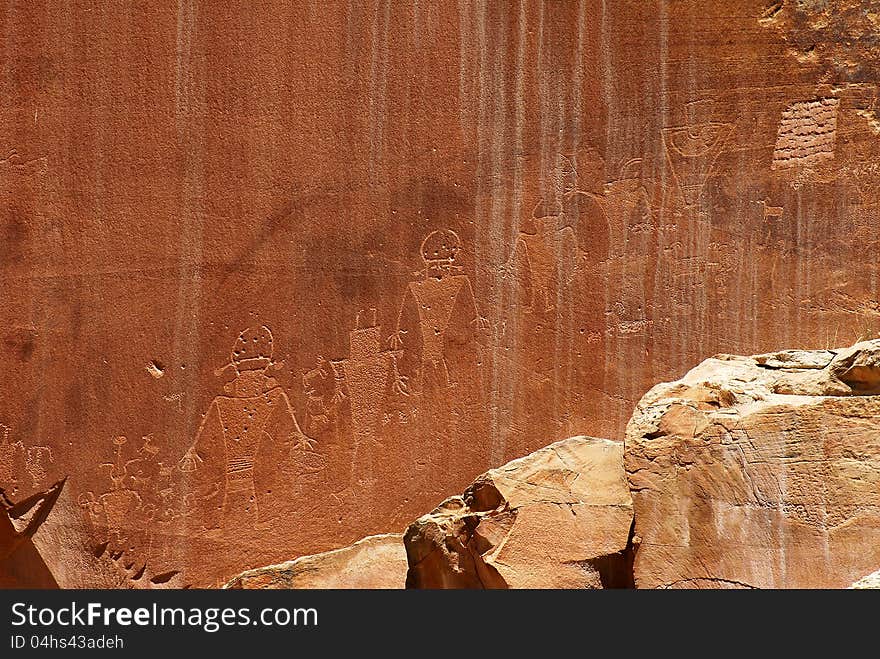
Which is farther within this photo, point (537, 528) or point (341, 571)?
point (341, 571)

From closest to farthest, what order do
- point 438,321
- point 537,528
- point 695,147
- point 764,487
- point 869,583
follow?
point 869,583, point 764,487, point 537,528, point 438,321, point 695,147

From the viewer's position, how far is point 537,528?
5.62 meters

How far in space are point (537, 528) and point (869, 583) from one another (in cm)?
139

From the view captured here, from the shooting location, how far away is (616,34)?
7.40 m

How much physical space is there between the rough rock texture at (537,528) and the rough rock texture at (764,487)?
20cm

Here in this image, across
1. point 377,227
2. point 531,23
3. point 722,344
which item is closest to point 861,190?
point 722,344

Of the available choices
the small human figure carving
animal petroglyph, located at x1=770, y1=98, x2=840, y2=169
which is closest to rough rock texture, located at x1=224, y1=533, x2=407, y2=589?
the small human figure carving

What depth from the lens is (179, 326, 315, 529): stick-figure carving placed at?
7141 mm

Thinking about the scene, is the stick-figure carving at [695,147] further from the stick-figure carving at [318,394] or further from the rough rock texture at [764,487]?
the stick-figure carving at [318,394]

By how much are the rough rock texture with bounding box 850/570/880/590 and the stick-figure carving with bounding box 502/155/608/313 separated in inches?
108

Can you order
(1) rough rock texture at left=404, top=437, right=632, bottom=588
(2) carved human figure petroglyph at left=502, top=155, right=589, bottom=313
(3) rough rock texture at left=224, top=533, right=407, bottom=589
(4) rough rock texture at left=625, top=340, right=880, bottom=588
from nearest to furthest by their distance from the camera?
(4) rough rock texture at left=625, top=340, right=880, bottom=588 < (1) rough rock texture at left=404, top=437, right=632, bottom=588 < (3) rough rock texture at left=224, top=533, right=407, bottom=589 < (2) carved human figure petroglyph at left=502, top=155, right=589, bottom=313

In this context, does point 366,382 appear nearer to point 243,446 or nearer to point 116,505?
point 243,446

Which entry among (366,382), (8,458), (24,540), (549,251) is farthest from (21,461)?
(549,251)

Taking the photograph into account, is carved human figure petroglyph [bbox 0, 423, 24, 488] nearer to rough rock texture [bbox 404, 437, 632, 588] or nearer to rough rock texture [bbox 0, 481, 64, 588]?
rough rock texture [bbox 0, 481, 64, 588]
